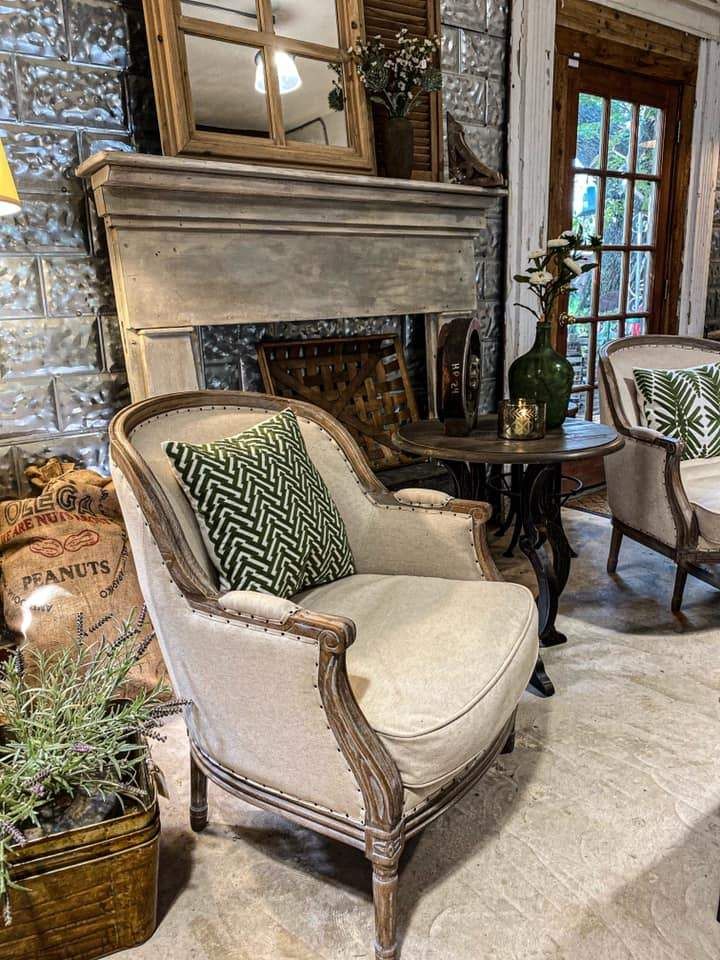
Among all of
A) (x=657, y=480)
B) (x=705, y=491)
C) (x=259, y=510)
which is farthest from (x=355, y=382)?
(x=259, y=510)

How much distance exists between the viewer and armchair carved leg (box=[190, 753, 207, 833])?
1525 mm

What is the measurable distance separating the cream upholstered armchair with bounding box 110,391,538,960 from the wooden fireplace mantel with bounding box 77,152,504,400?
55 cm

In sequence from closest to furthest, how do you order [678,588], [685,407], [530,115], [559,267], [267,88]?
[559,267], [267,88], [678,588], [685,407], [530,115]

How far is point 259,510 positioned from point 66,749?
55 centimetres

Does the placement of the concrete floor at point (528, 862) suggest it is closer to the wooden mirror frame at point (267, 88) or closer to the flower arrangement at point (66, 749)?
the flower arrangement at point (66, 749)

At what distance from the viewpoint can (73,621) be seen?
1.85 m

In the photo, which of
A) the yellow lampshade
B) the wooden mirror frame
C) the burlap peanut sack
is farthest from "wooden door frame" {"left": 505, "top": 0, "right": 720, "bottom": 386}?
the yellow lampshade

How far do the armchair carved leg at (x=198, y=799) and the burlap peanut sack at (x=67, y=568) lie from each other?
1.51 feet

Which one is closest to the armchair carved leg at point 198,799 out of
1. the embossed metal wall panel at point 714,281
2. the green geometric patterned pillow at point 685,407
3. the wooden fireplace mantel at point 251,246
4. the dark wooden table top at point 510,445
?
the dark wooden table top at point 510,445

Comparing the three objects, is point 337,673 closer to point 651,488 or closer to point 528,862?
point 528,862

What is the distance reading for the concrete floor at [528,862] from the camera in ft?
4.19

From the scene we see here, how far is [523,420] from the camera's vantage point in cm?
206

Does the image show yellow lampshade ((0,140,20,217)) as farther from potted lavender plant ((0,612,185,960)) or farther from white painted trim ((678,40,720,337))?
white painted trim ((678,40,720,337))

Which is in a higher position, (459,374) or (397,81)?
(397,81)
